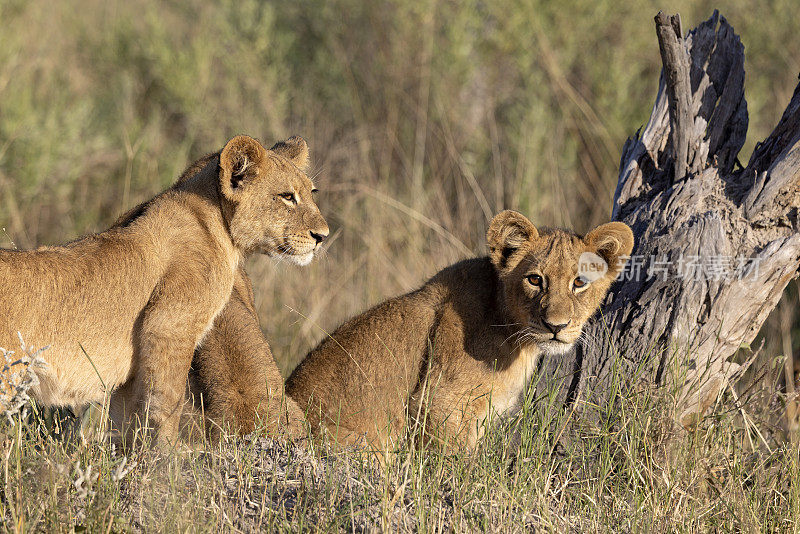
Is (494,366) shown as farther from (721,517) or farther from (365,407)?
(721,517)

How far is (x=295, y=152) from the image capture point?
19.7ft

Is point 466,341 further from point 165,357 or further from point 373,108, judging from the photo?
point 373,108

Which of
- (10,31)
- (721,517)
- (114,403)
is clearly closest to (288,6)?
(10,31)

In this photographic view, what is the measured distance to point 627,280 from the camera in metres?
5.66

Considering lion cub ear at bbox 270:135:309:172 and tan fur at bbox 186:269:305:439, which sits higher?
lion cub ear at bbox 270:135:309:172

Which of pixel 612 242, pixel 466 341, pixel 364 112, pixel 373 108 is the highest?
pixel 612 242

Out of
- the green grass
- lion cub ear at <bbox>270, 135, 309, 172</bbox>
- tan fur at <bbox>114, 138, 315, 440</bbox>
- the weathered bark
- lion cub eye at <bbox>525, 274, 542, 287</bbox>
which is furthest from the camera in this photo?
lion cub ear at <bbox>270, 135, 309, 172</bbox>

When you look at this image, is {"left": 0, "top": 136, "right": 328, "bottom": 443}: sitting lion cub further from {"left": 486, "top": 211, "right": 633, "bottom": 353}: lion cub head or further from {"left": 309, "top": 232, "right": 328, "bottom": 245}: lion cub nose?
{"left": 486, "top": 211, "right": 633, "bottom": 353}: lion cub head

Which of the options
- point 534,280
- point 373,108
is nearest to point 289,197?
point 534,280

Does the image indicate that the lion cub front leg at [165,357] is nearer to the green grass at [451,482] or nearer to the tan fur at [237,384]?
the tan fur at [237,384]

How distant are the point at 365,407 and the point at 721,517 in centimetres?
219

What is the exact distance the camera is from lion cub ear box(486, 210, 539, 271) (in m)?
5.57

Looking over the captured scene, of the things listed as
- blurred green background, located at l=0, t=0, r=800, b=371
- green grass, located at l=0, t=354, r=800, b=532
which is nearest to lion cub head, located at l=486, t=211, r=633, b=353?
green grass, located at l=0, t=354, r=800, b=532

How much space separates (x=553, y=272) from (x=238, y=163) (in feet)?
6.63
